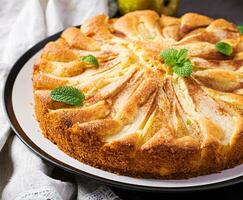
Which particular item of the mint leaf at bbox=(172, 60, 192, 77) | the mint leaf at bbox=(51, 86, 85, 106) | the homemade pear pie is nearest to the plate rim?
the homemade pear pie

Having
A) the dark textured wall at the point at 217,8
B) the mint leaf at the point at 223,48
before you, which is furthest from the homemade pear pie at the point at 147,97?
the dark textured wall at the point at 217,8

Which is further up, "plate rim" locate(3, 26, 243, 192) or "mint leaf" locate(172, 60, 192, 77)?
"mint leaf" locate(172, 60, 192, 77)

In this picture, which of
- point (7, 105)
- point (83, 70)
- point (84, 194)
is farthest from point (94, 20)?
point (84, 194)

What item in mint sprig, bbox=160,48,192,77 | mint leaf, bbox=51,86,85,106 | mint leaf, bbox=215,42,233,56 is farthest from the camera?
mint leaf, bbox=215,42,233,56

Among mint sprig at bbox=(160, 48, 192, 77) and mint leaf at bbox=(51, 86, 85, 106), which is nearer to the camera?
mint leaf at bbox=(51, 86, 85, 106)

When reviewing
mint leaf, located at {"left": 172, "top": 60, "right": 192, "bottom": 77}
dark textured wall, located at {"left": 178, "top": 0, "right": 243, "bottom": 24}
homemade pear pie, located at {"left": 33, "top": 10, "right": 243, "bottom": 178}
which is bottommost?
dark textured wall, located at {"left": 178, "top": 0, "right": 243, "bottom": 24}

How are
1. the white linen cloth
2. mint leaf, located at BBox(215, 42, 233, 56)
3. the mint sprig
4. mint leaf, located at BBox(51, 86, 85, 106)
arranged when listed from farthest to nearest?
mint leaf, located at BBox(215, 42, 233, 56), the mint sprig, mint leaf, located at BBox(51, 86, 85, 106), the white linen cloth

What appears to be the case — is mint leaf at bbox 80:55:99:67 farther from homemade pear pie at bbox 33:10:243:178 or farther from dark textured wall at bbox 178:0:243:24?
dark textured wall at bbox 178:0:243:24

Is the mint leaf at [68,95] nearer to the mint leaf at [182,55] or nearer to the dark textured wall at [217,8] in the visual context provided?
the mint leaf at [182,55]

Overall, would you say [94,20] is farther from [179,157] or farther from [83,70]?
[179,157]
